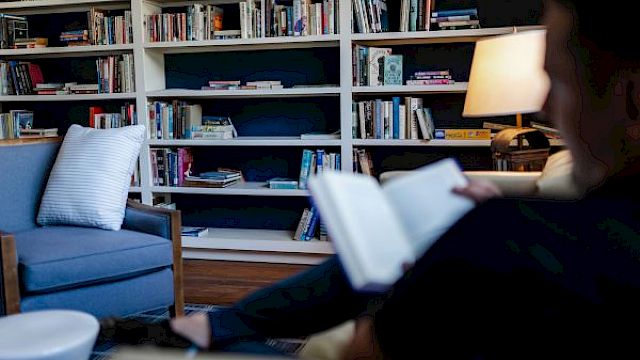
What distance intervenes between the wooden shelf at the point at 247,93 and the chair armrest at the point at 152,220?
1136 mm

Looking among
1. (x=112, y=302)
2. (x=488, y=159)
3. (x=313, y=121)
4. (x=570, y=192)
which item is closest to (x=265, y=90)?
(x=313, y=121)

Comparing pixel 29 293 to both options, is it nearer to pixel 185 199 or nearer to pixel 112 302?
pixel 112 302

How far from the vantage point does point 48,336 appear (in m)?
1.65

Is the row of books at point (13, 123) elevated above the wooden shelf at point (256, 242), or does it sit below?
above

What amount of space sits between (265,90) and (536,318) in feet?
10.8

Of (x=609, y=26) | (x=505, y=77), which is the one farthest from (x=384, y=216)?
(x=505, y=77)

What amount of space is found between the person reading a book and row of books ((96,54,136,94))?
3631mm

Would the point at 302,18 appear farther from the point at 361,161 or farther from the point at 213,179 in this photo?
the point at 213,179

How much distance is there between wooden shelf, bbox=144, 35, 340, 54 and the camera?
369 cm

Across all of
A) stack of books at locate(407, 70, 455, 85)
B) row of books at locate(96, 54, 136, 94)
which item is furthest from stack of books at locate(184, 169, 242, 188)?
stack of books at locate(407, 70, 455, 85)

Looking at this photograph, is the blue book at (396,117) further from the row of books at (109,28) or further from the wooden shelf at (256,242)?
the row of books at (109,28)

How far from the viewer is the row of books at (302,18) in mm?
3646

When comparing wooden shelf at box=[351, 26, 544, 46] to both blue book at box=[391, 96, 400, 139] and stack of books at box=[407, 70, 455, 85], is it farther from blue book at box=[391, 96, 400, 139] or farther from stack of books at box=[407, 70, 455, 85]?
blue book at box=[391, 96, 400, 139]

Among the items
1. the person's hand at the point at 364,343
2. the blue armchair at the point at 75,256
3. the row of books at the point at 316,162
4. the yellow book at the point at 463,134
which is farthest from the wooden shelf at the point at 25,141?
the person's hand at the point at 364,343
